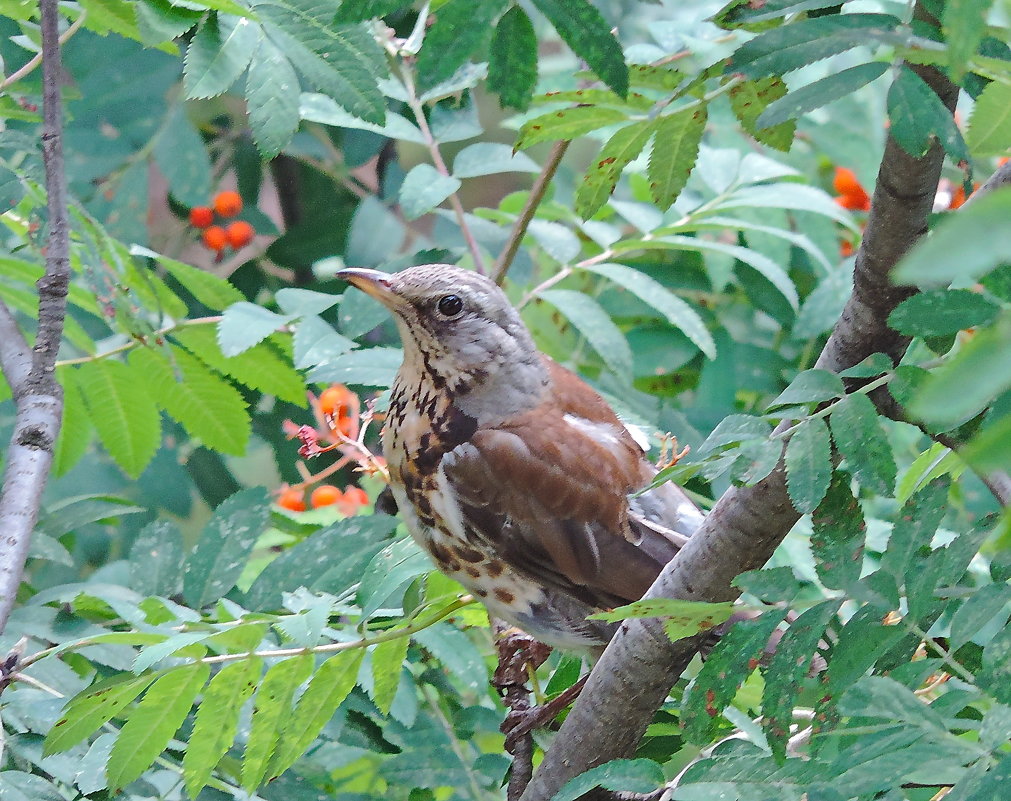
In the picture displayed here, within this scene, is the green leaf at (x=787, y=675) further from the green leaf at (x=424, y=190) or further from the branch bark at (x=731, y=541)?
the green leaf at (x=424, y=190)

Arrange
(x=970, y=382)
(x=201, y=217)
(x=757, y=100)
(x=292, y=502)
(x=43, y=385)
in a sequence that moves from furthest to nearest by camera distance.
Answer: (x=201, y=217), (x=292, y=502), (x=43, y=385), (x=757, y=100), (x=970, y=382)

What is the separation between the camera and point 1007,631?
2.66 feet

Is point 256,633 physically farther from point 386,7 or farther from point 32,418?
point 386,7

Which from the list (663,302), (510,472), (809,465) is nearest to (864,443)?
(809,465)

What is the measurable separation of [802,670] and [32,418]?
0.88 metres

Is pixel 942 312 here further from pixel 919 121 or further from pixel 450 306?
pixel 450 306

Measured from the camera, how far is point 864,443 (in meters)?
0.88

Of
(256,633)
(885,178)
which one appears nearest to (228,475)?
(256,633)

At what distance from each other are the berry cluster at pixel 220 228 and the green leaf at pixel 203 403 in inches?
28.2

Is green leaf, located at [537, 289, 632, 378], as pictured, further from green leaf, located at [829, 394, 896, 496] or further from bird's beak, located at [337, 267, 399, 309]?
green leaf, located at [829, 394, 896, 496]

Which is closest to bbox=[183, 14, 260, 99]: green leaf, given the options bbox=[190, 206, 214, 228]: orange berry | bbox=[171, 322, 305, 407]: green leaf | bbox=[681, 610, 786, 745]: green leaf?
bbox=[171, 322, 305, 407]: green leaf

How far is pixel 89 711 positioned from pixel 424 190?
0.96 meters

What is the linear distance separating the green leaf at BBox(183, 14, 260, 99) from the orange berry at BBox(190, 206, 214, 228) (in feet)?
3.78

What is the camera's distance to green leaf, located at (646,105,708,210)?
1.09 m
